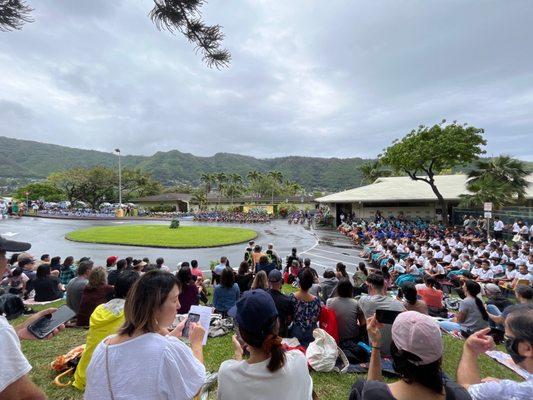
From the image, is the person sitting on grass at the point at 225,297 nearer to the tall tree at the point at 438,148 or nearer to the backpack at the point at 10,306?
the backpack at the point at 10,306

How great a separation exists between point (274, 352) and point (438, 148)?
28115 millimetres

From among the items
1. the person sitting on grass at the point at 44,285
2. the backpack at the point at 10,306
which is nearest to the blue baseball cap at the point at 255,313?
the backpack at the point at 10,306

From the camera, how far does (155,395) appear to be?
1.74 meters

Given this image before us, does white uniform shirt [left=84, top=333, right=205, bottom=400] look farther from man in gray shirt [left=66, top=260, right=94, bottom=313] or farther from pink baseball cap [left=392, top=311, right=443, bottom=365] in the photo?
man in gray shirt [left=66, top=260, right=94, bottom=313]

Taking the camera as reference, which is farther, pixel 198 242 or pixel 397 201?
pixel 397 201

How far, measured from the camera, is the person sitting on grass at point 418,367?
5.46 feet

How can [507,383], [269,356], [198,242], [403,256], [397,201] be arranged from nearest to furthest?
[269,356] → [507,383] → [403,256] → [198,242] → [397,201]

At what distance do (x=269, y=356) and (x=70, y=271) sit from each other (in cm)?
1117

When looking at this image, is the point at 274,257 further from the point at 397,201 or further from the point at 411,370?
the point at 397,201

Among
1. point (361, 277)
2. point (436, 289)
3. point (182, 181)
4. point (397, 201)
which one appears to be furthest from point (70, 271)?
point (182, 181)

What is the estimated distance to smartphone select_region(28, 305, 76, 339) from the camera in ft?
15.4

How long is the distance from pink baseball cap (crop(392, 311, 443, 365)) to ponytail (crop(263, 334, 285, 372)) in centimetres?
68

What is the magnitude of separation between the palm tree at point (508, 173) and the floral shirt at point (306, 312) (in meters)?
22.9

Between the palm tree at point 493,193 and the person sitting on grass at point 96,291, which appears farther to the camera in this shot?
the palm tree at point 493,193
